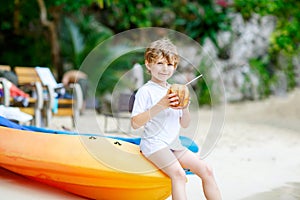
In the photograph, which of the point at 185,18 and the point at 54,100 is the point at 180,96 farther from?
the point at 185,18

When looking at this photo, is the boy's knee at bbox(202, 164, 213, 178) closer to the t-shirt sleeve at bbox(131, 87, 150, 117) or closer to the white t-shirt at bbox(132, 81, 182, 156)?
the white t-shirt at bbox(132, 81, 182, 156)

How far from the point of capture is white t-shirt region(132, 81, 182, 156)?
290 cm

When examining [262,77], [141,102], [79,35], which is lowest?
[262,77]

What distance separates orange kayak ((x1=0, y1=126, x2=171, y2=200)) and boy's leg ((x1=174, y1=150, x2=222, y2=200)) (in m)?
0.19

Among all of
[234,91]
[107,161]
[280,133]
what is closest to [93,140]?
[107,161]

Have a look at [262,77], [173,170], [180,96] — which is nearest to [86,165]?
[173,170]

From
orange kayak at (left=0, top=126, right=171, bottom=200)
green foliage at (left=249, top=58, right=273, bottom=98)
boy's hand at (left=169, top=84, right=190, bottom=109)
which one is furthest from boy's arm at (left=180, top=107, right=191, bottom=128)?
green foliage at (left=249, top=58, right=273, bottom=98)

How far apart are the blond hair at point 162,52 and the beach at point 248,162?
37.0 inches

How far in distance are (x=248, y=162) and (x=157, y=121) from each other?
292cm

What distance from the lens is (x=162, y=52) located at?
2953 millimetres

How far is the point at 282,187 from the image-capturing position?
4.28 metres

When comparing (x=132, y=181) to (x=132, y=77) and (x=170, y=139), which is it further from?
(x=132, y=77)

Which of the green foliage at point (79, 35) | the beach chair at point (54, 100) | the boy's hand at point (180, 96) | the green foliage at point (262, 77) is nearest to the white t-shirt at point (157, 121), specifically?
the boy's hand at point (180, 96)

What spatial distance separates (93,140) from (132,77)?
57 centimetres
